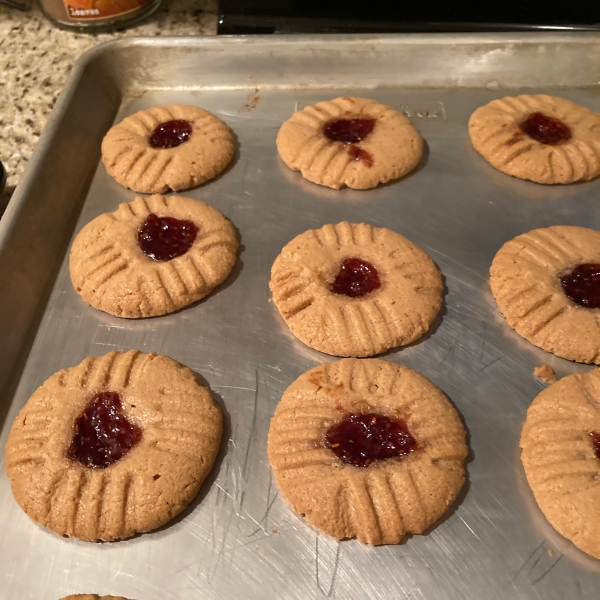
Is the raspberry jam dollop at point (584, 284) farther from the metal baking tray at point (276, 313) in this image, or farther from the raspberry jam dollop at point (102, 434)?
the raspberry jam dollop at point (102, 434)

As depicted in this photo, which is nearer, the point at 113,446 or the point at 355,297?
the point at 113,446

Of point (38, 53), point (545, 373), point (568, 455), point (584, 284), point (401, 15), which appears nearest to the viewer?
point (568, 455)

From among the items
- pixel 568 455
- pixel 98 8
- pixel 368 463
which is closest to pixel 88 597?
pixel 368 463

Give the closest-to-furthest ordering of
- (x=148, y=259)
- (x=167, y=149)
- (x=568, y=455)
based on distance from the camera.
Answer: (x=568, y=455)
(x=148, y=259)
(x=167, y=149)

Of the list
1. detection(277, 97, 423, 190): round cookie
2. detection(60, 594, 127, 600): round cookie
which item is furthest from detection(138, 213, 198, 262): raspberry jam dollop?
detection(60, 594, 127, 600): round cookie

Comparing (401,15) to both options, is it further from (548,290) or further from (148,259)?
(148,259)

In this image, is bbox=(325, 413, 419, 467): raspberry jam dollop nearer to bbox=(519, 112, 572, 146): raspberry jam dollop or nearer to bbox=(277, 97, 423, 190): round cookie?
bbox=(277, 97, 423, 190): round cookie

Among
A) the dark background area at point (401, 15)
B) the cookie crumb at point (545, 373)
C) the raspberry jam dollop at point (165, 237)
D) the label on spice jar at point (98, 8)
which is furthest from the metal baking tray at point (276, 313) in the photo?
the label on spice jar at point (98, 8)
